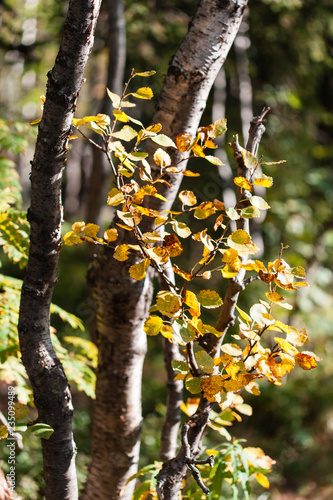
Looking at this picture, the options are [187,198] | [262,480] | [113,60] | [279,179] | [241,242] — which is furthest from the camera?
[279,179]

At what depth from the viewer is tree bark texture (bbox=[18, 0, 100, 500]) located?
90cm

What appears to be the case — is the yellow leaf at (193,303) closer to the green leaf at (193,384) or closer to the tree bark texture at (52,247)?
the green leaf at (193,384)

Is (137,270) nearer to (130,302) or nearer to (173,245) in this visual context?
(173,245)

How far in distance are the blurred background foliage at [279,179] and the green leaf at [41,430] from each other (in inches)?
90.5

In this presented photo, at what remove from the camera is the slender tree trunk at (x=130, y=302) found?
124 centimetres

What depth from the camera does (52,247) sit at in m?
1.07

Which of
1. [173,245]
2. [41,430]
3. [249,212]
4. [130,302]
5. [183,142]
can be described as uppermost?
[183,142]

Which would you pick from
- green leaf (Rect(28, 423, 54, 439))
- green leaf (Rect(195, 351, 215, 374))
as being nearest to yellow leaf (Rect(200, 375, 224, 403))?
green leaf (Rect(195, 351, 215, 374))

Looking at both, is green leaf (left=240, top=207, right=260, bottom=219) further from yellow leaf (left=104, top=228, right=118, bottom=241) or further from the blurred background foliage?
the blurred background foliage

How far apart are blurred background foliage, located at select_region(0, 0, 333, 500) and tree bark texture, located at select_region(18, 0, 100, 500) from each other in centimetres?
221

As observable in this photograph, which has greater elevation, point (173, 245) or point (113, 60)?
point (113, 60)

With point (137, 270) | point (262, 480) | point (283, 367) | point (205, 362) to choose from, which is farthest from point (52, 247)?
point (262, 480)

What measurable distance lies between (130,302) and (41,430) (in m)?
0.48

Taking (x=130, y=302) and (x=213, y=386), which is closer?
(x=213, y=386)
